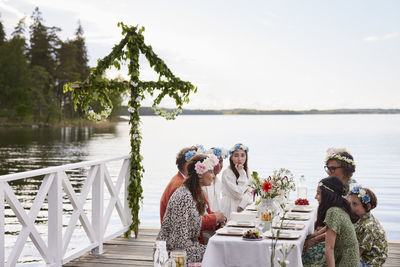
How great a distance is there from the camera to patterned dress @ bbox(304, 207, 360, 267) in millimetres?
3852

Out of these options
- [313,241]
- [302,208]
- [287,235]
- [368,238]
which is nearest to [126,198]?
[302,208]

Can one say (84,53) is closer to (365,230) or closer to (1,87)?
(1,87)

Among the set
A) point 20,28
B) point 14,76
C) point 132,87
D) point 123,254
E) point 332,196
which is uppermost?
point 20,28

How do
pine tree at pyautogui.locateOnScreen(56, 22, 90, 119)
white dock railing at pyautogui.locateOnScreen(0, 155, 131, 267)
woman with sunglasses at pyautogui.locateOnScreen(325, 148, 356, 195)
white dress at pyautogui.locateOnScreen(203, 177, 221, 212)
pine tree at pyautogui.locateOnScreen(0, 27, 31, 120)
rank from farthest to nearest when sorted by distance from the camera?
pine tree at pyautogui.locateOnScreen(56, 22, 90, 119) → pine tree at pyautogui.locateOnScreen(0, 27, 31, 120) → white dress at pyautogui.locateOnScreen(203, 177, 221, 212) → woman with sunglasses at pyautogui.locateOnScreen(325, 148, 356, 195) → white dock railing at pyautogui.locateOnScreen(0, 155, 131, 267)

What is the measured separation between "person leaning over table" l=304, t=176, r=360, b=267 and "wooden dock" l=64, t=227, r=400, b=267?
182cm

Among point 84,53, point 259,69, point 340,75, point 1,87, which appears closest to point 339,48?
point 340,75

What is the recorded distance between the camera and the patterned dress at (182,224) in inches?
165

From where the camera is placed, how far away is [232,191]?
6258 millimetres

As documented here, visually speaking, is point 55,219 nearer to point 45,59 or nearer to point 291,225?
point 291,225

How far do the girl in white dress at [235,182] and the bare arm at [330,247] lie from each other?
2.39 m

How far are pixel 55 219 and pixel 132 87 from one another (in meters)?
2.18

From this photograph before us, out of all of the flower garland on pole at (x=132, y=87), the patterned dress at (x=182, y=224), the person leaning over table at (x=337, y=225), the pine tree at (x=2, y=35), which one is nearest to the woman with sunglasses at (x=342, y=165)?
the person leaning over table at (x=337, y=225)

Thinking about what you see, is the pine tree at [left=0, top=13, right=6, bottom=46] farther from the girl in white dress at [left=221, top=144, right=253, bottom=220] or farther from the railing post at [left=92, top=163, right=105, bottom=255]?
the girl in white dress at [left=221, top=144, right=253, bottom=220]

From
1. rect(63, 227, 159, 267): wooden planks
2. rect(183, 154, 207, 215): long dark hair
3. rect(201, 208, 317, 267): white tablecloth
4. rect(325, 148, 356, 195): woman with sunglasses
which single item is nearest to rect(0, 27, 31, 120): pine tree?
rect(63, 227, 159, 267): wooden planks
